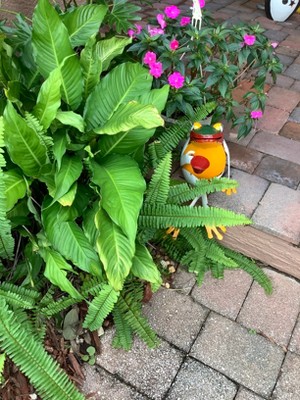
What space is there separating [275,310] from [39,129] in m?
1.19

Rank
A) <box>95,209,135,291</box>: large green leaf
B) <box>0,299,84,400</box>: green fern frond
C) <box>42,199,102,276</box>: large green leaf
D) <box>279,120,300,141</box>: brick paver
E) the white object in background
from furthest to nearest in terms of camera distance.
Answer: the white object in background
<box>279,120,300,141</box>: brick paver
<box>42,199,102,276</box>: large green leaf
<box>95,209,135,291</box>: large green leaf
<box>0,299,84,400</box>: green fern frond

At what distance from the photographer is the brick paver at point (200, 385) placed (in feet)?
5.16

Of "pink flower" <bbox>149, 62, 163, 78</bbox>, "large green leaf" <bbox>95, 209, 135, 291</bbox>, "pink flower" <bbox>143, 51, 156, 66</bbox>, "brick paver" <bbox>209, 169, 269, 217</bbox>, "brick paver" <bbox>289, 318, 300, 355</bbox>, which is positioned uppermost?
"pink flower" <bbox>143, 51, 156, 66</bbox>

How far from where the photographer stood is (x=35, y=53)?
169 centimetres

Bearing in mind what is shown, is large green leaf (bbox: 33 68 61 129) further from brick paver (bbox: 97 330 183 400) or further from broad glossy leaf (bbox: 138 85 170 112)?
brick paver (bbox: 97 330 183 400)

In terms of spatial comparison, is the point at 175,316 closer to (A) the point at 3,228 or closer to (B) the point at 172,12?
(A) the point at 3,228

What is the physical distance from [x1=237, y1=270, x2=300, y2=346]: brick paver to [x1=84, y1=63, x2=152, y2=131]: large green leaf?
0.97m

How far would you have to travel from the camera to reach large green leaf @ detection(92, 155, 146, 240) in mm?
1466

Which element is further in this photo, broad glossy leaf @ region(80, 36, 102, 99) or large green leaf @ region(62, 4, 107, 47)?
large green leaf @ region(62, 4, 107, 47)

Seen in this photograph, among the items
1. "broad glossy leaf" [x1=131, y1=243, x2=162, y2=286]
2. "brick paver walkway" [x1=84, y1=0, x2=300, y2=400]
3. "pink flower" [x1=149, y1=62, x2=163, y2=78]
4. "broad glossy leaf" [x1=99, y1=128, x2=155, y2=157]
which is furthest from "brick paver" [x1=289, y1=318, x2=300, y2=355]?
A: "pink flower" [x1=149, y1=62, x2=163, y2=78]

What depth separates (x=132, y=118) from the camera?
1431mm

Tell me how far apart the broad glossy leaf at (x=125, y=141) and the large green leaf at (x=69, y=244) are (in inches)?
12.0

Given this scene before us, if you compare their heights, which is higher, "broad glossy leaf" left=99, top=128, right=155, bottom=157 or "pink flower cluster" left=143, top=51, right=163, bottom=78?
"pink flower cluster" left=143, top=51, right=163, bottom=78

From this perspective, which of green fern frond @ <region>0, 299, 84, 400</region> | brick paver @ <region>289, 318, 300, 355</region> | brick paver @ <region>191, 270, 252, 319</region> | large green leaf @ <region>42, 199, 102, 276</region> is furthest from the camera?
brick paver @ <region>191, 270, 252, 319</region>
